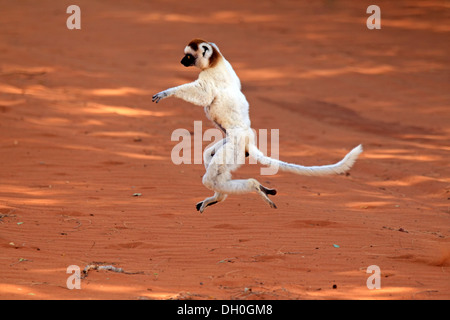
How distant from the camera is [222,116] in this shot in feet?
20.0

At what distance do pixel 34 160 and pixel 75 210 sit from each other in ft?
8.93

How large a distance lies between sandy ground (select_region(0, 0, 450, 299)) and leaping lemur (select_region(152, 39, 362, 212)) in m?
0.78

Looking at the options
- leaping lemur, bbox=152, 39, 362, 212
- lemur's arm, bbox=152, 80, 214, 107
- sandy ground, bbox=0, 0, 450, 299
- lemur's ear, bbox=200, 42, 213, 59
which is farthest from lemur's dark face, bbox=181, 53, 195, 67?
sandy ground, bbox=0, 0, 450, 299

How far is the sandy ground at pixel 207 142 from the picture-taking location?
564 centimetres

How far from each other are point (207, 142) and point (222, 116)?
5666 mm

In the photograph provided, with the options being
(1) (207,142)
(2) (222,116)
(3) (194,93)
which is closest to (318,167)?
(2) (222,116)

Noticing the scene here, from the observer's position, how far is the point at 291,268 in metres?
5.78

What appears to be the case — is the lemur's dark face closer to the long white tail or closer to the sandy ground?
the long white tail

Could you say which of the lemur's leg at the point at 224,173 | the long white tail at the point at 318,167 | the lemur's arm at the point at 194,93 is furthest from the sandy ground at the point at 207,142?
the lemur's arm at the point at 194,93

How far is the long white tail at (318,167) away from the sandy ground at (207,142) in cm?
95

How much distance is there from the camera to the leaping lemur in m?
5.93

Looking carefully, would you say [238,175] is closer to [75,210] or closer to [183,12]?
[75,210]

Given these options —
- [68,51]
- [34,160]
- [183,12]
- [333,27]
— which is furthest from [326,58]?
[34,160]

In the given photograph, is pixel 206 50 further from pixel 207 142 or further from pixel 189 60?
pixel 207 142
